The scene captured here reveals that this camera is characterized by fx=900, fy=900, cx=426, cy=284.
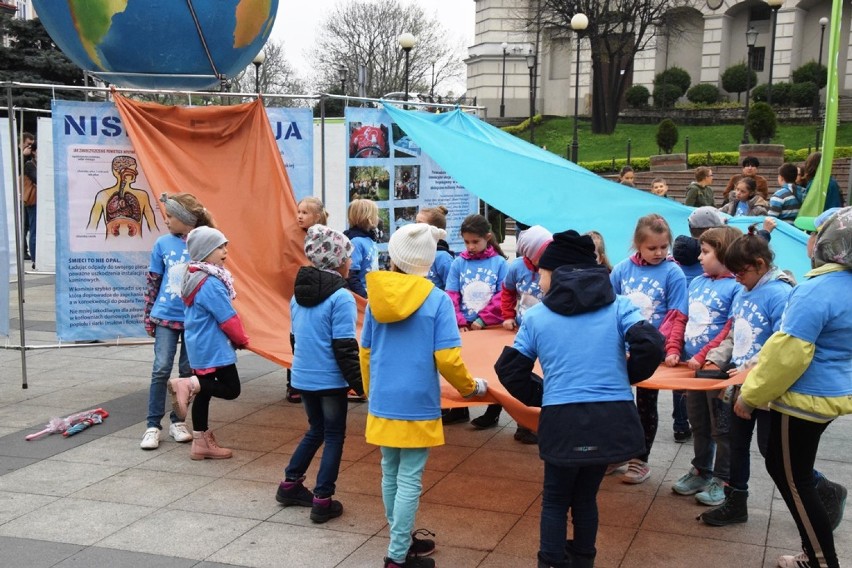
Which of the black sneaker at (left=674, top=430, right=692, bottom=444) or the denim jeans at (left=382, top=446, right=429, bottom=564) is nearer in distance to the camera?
the denim jeans at (left=382, top=446, right=429, bottom=564)

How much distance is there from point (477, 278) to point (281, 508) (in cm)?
229

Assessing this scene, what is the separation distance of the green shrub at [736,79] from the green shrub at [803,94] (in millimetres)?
3054

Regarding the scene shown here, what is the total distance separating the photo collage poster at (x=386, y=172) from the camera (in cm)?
855

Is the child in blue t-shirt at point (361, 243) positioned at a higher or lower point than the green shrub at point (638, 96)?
lower

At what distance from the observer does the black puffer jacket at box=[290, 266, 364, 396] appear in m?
4.98

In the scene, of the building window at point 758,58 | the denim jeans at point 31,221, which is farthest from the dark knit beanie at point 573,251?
the building window at point 758,58

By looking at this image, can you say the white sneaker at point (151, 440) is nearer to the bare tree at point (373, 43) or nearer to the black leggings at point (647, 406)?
the black leggings at point (647, 406)

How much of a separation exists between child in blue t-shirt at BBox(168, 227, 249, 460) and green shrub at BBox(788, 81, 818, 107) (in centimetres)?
4102

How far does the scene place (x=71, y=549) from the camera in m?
4.66

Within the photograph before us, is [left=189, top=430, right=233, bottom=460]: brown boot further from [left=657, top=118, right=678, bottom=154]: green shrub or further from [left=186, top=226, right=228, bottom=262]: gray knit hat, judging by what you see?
[left=657, top=118, right=678, bottom=154]: green shrub

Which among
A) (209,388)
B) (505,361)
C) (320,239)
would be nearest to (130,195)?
(209,388)

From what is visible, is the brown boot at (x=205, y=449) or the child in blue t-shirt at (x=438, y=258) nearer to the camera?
the brown boot at (x=205, y=449)

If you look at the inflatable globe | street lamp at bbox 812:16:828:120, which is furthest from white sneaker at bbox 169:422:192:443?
street lamp at bbox 812:16:828:120

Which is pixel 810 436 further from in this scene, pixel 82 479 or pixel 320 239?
pixel 82 479
